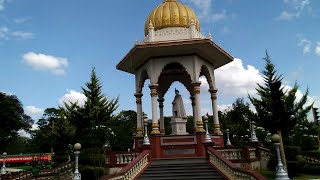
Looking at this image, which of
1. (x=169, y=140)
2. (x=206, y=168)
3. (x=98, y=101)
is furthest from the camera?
(x=98, y=101)

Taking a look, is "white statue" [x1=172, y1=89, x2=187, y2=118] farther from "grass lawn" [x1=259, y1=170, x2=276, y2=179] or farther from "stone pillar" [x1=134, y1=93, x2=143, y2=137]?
"grass lawn" [x1=259, y1=170, x2=276, y2=179]

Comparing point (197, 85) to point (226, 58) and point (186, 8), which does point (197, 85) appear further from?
point (186, 8)

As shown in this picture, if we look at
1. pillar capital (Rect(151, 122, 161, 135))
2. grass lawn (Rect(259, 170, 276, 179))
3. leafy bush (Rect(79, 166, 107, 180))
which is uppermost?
pillar capital (Rect(151, 122, 161, 135))

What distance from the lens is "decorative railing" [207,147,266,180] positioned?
1000cm

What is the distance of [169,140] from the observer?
53.8 ft

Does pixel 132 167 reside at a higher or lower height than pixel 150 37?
lower

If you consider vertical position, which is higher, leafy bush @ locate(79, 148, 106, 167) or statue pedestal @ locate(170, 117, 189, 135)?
statue pedestal @ locate(170, 117, 189, 135)

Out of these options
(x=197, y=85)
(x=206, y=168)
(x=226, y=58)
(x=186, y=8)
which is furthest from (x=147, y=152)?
(x=186, y=8)

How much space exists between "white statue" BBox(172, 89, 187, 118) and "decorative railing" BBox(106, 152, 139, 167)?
4.24 meters

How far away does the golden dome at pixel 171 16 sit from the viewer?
1850 centimetres

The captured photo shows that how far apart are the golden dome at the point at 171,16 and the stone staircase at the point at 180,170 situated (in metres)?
8.14

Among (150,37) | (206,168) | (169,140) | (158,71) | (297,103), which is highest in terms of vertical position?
(150,37)

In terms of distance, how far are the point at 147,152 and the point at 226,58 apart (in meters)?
8.26

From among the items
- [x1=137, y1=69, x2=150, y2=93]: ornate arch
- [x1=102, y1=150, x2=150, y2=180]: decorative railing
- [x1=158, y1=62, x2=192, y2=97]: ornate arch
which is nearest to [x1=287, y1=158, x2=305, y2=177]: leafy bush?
[x1=158, y1=62, x2=192, y2=97]: ornate arch
